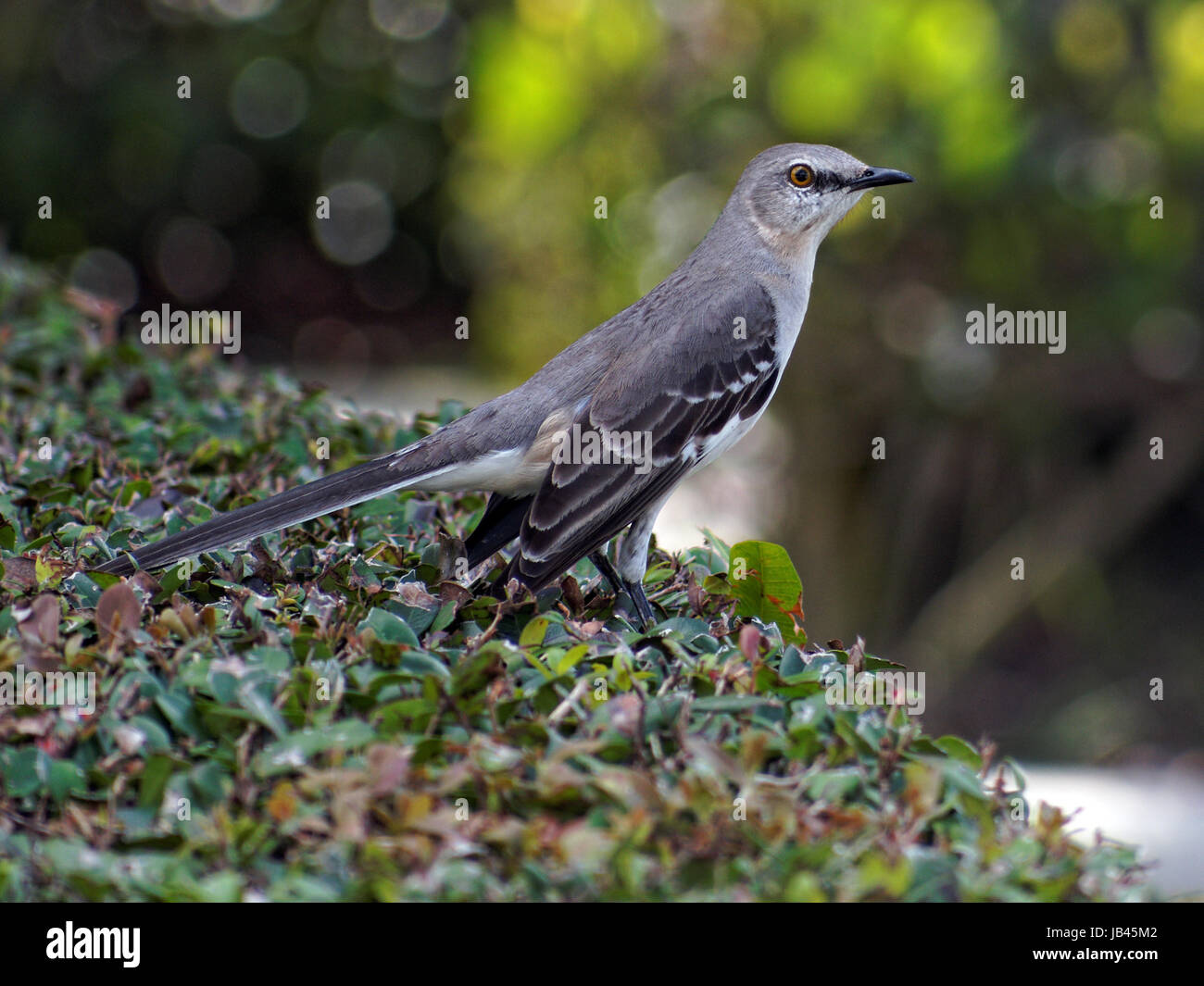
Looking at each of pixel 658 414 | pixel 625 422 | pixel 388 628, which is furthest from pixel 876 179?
pixel 388 628

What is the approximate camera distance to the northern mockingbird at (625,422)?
3.71 m

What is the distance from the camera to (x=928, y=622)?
8383mm

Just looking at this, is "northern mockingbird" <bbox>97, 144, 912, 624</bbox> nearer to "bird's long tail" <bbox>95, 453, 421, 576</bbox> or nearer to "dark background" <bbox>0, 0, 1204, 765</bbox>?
"bird's long tail" <bbox>95, 453, 421, 576</bbox>

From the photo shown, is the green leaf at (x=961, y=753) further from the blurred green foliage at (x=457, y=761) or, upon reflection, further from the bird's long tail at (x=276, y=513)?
the bird's long tail at (x=276, y=513)

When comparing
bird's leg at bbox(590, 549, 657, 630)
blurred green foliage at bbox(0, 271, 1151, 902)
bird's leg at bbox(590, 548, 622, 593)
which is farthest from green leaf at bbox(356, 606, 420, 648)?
bird's leg at bbox(590, 548, 622, 593)

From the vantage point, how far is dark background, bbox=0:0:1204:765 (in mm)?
6609

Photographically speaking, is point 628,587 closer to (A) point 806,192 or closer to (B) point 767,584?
(B) point 767,584

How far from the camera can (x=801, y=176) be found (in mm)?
4883

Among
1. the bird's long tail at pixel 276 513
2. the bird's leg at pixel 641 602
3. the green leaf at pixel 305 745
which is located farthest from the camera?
the bird's leg at pixel 641 602

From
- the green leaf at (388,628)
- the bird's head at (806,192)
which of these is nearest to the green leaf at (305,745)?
the green leaf at (388,628)

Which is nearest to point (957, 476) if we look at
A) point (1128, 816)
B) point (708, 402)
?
point (1128, 816)

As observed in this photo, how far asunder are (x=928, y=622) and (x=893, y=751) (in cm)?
604

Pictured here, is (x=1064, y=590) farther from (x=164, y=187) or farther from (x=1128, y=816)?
(x=164, y=187)

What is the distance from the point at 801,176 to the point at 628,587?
1881mm
